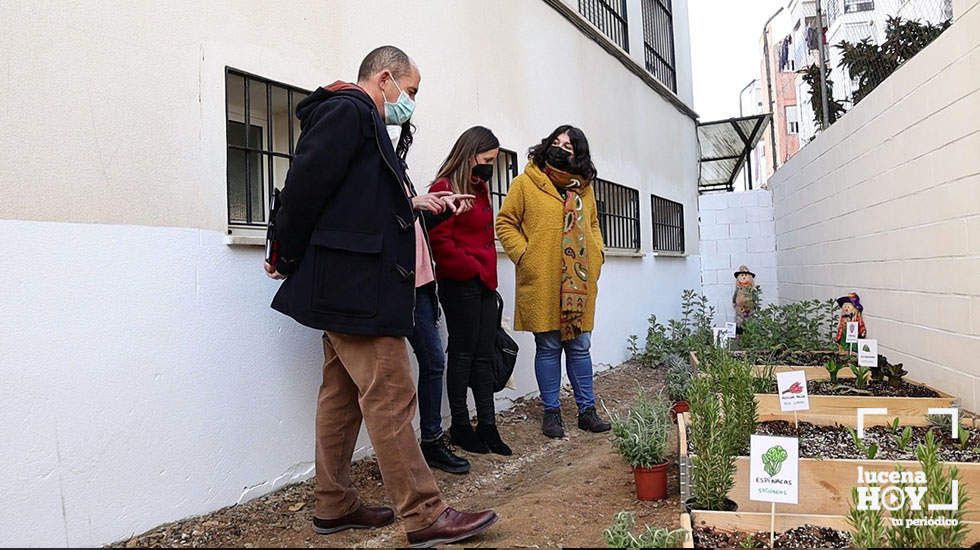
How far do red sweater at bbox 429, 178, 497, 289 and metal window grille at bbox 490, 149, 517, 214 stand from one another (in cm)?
168

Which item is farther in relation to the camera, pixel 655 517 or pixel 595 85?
pixel 595 85

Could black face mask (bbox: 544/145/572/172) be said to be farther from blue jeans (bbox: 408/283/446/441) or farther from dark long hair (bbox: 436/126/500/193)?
blue jeans (bbox: 408/283/446/441)

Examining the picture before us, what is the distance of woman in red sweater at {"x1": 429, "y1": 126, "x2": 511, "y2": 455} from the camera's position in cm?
384

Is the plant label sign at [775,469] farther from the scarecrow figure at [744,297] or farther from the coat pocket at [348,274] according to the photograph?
the scarecrow figure at [744,297]

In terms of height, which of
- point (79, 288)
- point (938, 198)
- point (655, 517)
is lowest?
point (655, 517)

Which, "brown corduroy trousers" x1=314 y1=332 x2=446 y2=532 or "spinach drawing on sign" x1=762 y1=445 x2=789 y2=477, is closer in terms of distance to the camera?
"spinach drawing on sign" x1=762 y1=445 x2=789 y2=477

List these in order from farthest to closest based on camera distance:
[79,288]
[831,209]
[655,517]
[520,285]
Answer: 1. [831,209]
2. [520,285]
3. [655,517]
4. [79,288]

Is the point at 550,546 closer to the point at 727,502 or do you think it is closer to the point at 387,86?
the point at 727,502

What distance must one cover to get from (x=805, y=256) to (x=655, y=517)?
5758 mm

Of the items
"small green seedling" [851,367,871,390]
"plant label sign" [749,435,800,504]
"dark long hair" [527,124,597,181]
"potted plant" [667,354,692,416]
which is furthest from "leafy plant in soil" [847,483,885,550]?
"dark long hair" [527,124,597,181]

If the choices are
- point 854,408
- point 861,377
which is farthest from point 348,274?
point 861,377

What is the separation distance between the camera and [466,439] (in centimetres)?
401

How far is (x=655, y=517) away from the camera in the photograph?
3.01 metres

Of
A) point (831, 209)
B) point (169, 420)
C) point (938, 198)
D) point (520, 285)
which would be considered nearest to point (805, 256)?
point (831, 209)
